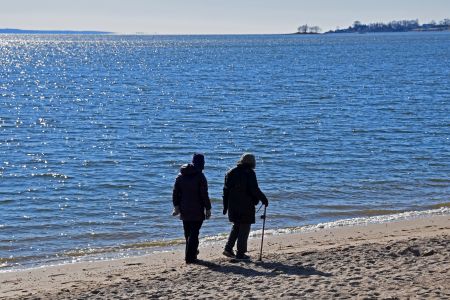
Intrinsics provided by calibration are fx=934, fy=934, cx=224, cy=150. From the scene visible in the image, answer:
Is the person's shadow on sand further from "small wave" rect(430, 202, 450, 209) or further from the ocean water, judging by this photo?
"small wave" rect(430, 202, 450, 209)

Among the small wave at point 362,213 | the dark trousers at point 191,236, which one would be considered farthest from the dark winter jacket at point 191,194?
the small wave at point 362,213

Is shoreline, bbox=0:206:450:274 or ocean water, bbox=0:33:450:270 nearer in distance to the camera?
shoreline, bbox=0:206:450:274

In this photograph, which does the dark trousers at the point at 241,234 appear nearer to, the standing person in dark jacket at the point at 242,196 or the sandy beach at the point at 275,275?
the standing person in dark jacket at the point at 242,196

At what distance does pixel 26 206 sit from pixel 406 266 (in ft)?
34.5

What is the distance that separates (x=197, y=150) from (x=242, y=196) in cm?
1663

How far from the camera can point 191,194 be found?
12.4m

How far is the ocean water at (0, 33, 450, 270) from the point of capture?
1775cm

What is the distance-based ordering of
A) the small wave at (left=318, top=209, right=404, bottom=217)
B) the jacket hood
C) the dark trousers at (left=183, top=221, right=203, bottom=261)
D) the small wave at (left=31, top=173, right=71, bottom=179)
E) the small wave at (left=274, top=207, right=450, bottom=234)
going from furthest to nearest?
1. the small wave at (left=31, top=173, right=71, bottom=179)
2. the small wave at (left=318, top=209, right=404, bottom=217)
3. the small wave at (left=274, top=207, right=450, bottom=234)
4. the dark trousers at (left=183, top=221, right=203, bottom=261)
5. the jacket hood

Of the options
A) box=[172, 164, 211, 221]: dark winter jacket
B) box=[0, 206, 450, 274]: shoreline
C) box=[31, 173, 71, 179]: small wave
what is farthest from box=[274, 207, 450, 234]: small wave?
box=[31, 173, 71, 179]: small wave

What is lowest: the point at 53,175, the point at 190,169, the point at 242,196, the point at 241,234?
the point at 53,175

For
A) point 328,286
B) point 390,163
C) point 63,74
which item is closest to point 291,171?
point 390,163

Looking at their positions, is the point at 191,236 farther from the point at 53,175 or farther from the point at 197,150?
the point at 197,150

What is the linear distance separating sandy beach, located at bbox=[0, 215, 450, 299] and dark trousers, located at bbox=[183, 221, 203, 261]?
224mm

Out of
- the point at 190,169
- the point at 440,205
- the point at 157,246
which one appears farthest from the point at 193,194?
the point at 440,205
